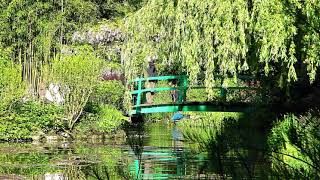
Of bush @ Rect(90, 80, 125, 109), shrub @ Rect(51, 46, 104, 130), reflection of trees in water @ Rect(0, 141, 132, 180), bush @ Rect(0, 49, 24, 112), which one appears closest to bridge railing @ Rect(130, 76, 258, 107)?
reflection of trees in water @ Rect(0, 141, 132, 180)

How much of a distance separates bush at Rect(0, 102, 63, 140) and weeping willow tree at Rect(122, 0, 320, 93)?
480cm

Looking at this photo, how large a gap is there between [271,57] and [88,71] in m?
7.47

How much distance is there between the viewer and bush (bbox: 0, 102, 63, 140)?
560 inches

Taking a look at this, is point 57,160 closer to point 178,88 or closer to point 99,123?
point 178,88

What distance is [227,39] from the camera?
952 cm

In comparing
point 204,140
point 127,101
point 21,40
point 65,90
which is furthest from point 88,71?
point 204,140

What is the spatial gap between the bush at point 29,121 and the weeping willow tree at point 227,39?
4.80m

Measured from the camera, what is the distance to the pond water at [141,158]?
181cm

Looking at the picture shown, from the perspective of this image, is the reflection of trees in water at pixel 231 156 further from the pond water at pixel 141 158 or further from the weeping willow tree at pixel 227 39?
the weeping willow tree at pixel 227 39

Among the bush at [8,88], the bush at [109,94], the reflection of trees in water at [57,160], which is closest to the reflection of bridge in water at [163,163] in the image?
the reflection of trees in water at [57,160]

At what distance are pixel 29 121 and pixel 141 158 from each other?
43.5 feet

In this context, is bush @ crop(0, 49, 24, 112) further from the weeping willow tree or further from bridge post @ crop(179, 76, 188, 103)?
the weeping willow tree

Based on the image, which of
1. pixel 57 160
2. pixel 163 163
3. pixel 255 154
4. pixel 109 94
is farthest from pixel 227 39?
pixel 109 94

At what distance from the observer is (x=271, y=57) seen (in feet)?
31.1
